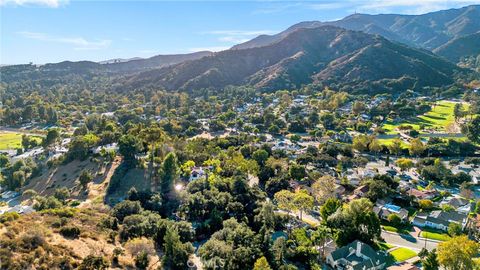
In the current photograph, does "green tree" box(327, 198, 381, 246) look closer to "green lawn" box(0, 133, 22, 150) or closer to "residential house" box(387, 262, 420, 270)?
"residential house" box(387, 262, 420, 270)

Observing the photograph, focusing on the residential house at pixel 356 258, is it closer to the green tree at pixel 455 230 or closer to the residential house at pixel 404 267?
the residential house at pixel 404 267

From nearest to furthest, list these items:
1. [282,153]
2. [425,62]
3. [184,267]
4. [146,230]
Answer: [184,267] < [146,230] < [282,153] < [425,62]

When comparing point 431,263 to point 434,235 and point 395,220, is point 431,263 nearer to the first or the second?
point 434,235

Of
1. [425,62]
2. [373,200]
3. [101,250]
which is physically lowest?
[373,200]

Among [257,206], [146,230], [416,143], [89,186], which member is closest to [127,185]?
[89,186]

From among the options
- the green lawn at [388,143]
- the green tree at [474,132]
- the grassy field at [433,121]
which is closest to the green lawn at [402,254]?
the green lawn at [388,143]

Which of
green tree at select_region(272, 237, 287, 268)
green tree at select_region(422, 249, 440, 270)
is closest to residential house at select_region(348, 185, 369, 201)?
green tree at select_region(422, 249, 440, 270)

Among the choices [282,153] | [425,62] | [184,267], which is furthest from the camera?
[425,62]

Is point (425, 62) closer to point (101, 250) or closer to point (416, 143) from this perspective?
point (416, 143)
